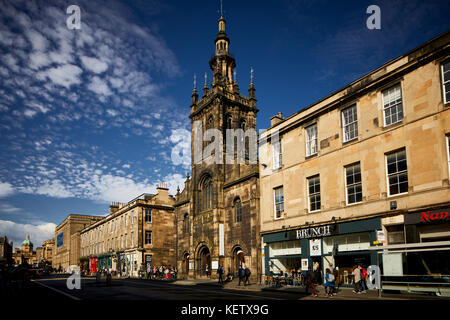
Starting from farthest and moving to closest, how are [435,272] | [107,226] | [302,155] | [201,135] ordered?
[107,226], [201,135], [302,155], [435,272]

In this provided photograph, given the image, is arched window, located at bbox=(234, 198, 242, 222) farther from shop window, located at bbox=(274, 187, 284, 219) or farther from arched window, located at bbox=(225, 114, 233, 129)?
arched window, located at bbox=(225, 114, 233, 129)

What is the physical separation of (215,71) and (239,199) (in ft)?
56.3

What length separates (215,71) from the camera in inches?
1709

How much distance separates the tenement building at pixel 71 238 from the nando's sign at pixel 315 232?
7146cm

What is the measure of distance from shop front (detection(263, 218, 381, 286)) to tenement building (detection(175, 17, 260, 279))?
2.81 metres

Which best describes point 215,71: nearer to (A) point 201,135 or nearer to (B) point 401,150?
(A) point 201,135

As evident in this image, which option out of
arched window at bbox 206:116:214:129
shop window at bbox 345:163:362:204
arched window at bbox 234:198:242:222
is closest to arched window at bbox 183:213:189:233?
arched window at bbox 234:198:242:222

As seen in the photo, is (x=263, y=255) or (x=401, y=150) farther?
(x=263, y=255)

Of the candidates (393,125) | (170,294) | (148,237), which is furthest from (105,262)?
(393,125)

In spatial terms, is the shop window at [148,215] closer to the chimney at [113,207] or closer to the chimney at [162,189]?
the chimney at [162,189]

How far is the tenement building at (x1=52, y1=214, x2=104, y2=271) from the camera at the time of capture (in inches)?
3477

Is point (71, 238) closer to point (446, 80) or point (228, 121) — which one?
point (228, 121)

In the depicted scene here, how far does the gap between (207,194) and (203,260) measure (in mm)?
6850
